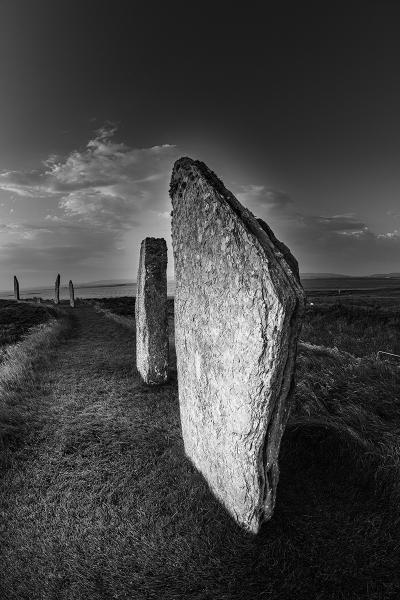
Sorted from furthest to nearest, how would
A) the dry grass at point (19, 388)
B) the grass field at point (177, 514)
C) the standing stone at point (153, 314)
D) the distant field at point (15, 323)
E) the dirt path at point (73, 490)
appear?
the distant field at point (15, 323), the standing stone at point (153, 314), the dry grass at point (19, 388), the dirt path at point (73, 490), the grass field at point (177, 514)

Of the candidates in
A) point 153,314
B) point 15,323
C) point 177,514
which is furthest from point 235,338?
point 15,323

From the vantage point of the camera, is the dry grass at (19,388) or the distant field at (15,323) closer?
the dry grass at (19,388)

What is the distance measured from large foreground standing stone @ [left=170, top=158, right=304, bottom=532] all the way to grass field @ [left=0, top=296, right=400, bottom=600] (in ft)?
1.18

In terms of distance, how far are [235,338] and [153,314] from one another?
468cm

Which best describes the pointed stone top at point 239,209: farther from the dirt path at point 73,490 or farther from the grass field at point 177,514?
the dirt path at point 73,490

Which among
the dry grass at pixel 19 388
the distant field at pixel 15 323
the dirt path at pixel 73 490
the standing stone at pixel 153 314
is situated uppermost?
the standing stone at pixel 153 314

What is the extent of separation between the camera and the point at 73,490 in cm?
374

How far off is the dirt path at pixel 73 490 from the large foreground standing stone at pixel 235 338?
3.72 feet

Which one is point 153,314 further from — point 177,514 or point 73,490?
point 177,514

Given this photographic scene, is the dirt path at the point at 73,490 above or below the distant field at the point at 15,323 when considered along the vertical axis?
below

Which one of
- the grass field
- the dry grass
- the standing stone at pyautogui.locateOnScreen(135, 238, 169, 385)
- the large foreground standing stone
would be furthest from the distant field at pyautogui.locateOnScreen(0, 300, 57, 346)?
the large foreground standing stone

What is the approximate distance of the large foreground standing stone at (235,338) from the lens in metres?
2.59

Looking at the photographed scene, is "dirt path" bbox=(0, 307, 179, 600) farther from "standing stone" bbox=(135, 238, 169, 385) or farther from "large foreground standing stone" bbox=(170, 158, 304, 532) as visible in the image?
"large foreground standing stone" bbox=(170, 158, 304, 532)

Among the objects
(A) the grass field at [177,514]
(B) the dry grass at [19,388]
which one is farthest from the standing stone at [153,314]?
(B) the dry grass at [19,388]
